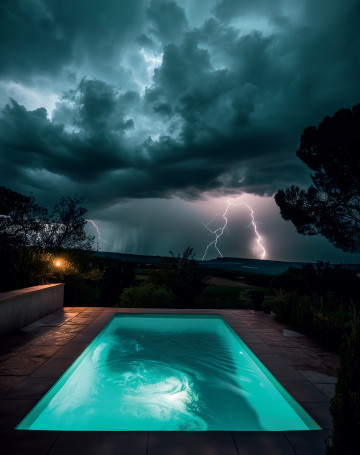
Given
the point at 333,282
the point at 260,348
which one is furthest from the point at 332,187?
the point at 260,348

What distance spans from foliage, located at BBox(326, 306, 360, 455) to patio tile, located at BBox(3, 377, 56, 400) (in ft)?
8.97

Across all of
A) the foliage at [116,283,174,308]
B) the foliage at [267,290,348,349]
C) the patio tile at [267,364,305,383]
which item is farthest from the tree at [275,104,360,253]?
the patio tile at [267,364,305,383]

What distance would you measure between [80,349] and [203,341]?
118 inches

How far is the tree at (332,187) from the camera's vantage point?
10.0m

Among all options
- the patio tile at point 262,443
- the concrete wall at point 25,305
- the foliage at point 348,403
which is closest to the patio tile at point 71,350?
the concrete wall at point 25,305

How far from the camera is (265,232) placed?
17547mm

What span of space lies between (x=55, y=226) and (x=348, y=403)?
44.5ft

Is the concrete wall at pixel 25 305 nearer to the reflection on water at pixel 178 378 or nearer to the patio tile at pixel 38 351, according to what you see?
the patio tile at pixel 38 351

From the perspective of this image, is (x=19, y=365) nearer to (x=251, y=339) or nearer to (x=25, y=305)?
(x=25, y=305)

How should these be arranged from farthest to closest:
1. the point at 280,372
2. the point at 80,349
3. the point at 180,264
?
the point at 180,264 < the point at 80,349 < the point at 280,372

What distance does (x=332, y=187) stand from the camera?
1075 centimetres

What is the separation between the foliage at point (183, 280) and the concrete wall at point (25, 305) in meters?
4.34

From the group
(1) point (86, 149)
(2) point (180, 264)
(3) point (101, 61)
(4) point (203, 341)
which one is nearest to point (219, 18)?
(3) point (101, 61)

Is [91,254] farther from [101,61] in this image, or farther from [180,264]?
[101,61]
